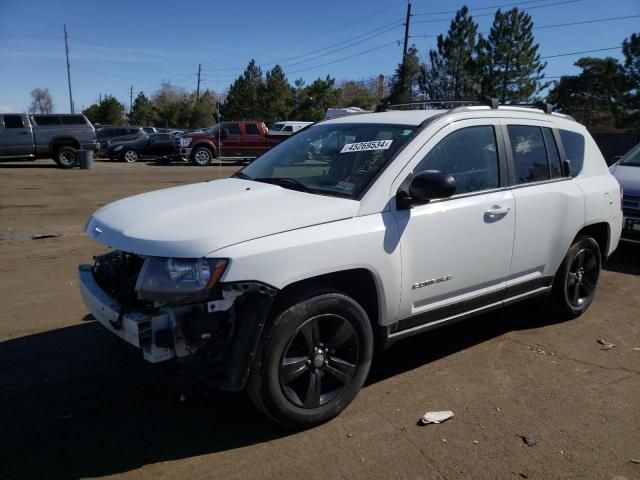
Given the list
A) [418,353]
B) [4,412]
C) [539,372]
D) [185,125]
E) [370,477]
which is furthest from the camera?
[185,125]

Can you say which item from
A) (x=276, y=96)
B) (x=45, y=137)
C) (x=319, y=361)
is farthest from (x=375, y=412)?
(x=276, y=96)

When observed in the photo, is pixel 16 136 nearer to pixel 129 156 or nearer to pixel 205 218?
pixel 129 156

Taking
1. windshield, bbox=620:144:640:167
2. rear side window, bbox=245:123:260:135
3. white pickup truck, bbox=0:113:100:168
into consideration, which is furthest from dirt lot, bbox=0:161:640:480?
rear side window, bbox=245:123:260:135

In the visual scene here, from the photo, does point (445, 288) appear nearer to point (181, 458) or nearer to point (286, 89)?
point (181, 458)

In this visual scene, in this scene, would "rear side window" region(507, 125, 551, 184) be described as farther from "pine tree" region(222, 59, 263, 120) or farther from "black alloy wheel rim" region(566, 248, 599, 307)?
"pine tree" region(222, 59, 263, 120)

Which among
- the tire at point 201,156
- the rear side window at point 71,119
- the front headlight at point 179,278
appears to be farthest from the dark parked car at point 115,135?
the front headlight at point 179,278

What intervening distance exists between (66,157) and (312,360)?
21.5 m

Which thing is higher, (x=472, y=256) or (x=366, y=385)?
(x=472, y=256)

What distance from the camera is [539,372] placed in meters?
3.99

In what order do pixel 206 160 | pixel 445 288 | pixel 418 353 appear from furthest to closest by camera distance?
pixel 206 160, pixel 418 353, pixel 445 288

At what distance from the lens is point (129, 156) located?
88.0ft

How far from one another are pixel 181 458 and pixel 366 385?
1.37m

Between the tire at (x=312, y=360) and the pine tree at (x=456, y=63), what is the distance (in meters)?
33.1

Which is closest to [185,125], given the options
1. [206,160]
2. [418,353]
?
[206,160]
